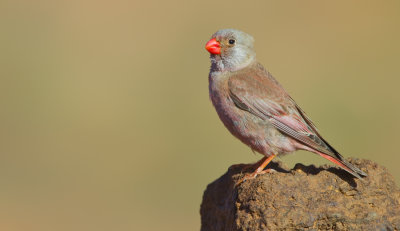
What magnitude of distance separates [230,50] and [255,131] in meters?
1.16

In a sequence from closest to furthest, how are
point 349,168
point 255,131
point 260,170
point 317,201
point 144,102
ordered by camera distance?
point 317,201 → point 349,168 → point 260,170 → point 255,131 → point 144,102

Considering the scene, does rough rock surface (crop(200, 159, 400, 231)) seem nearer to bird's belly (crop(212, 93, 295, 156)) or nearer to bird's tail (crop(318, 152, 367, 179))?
bird's tail (crop(318, 152, 367, 179))

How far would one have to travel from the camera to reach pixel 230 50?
816 centimetres

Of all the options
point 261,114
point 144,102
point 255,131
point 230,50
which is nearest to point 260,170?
point 255,131

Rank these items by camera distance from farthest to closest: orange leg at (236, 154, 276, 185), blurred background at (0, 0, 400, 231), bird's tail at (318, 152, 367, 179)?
blurred background at (0, 0, 400, 231)
orange leg at (236, 154, 276, 185)
bird's tail at (318, 152, 367, 179)

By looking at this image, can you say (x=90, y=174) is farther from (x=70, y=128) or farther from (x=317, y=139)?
(x=317, y=139)

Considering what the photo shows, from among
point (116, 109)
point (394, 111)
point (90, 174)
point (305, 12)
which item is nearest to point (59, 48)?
point (116, 109)

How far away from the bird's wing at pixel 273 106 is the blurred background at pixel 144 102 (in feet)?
22.4

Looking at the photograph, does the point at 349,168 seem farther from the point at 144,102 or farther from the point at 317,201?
the point at 144,102

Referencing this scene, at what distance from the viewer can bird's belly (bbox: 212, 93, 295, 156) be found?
7434mm

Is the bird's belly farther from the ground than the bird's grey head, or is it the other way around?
the bird's grey head

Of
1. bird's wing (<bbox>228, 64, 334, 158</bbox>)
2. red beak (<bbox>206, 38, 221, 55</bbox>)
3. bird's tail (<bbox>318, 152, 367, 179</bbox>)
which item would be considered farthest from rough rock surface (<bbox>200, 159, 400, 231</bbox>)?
red beak (<bbox>206, 38, 221, 55</bbox>)

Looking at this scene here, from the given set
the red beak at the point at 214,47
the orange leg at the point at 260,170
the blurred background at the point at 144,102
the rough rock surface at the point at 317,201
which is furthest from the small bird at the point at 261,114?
the blurred background at the point at 144,102

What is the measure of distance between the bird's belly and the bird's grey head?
0.62 metres
